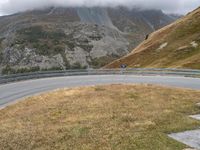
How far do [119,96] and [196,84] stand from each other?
16144 millimetres

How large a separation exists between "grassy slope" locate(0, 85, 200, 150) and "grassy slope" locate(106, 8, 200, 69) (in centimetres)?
5667

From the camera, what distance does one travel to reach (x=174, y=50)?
11062cm

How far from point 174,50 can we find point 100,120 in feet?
300

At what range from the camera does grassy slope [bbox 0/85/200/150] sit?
17078 millimetres

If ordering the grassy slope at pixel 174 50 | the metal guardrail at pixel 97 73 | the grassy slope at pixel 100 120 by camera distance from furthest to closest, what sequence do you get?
the grassy slope at pixel 174 50, the metal guardrail at pixel 97 73, the grassy slope at pixel 100 120

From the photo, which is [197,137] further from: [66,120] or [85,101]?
[85,101]

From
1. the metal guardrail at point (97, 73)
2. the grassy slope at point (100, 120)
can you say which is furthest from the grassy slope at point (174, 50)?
the grassy slope at point (100, 120)

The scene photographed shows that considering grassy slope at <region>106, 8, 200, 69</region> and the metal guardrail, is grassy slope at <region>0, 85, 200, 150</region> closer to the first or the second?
the metal guardrail

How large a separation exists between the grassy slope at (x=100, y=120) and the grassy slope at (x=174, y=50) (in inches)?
2231

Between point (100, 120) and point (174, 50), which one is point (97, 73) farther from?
point (174, 50)

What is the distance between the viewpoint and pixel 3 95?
37.8 metres

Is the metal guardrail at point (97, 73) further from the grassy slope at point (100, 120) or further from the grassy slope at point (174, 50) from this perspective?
the grassy slope at point (174, 50)

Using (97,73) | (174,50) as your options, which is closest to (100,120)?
(97,73)

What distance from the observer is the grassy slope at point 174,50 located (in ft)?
324
